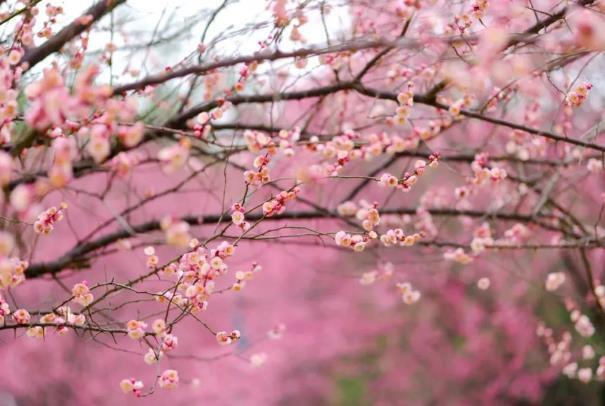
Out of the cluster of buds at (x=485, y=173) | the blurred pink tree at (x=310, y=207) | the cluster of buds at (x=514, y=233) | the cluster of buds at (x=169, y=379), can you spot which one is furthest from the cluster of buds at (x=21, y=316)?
the cluster of buds at (x=514, y=233)

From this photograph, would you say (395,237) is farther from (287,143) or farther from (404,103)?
(287,143)

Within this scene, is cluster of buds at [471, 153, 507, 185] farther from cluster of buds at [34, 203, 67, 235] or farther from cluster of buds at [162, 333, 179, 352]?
cluster of buds at [34, 203, 67, 235]

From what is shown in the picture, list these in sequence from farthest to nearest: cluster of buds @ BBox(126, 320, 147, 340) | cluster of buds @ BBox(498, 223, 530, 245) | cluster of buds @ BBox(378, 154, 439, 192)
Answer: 1. cluster of buds @ BBox(498, 223, 530, 245)
2. cluster of buds @ BBox(378, 154, 439, 192)
3. cluster of buds @ BBox(126, 320, 147, 340)

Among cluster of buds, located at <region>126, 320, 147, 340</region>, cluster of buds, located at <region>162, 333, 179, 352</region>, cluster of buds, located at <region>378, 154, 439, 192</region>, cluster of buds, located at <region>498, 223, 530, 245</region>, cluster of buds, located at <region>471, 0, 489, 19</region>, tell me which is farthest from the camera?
cluster of buds, located at <region>498, 223, 530, 245</region>

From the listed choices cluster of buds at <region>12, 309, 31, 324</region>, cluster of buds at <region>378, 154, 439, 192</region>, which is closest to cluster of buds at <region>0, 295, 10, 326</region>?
cluster of buds at <region>12, 309, 31, 324</region>

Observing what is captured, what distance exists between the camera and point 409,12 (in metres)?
2.68

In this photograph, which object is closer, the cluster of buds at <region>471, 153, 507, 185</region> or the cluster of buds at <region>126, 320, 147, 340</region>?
the cluster of buds at <region>126, 320, 147, 340</region>

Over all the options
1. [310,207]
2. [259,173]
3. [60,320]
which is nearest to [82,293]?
[60,320]

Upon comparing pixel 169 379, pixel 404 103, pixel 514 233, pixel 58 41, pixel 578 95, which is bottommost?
pixel 514 233

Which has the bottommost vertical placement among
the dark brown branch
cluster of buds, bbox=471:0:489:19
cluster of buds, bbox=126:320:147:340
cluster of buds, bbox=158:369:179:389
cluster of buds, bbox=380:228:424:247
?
cluster of buds, bbox=158:369:179:389

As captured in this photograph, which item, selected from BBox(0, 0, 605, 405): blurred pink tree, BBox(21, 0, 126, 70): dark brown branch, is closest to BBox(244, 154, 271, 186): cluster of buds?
BBox(0, 0, 605, 405): blurred pink tree

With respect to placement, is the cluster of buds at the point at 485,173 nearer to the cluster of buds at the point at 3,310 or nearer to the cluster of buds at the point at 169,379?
the cluster of buds at the point at 169,379

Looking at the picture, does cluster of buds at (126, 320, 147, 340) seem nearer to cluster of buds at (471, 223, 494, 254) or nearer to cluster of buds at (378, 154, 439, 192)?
cluster of buds at (378, 154, 439, 192)

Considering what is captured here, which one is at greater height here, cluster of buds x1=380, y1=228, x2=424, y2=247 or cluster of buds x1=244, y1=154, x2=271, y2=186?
cluster of buds x1=244, y1=154, x2=271, y2=186
